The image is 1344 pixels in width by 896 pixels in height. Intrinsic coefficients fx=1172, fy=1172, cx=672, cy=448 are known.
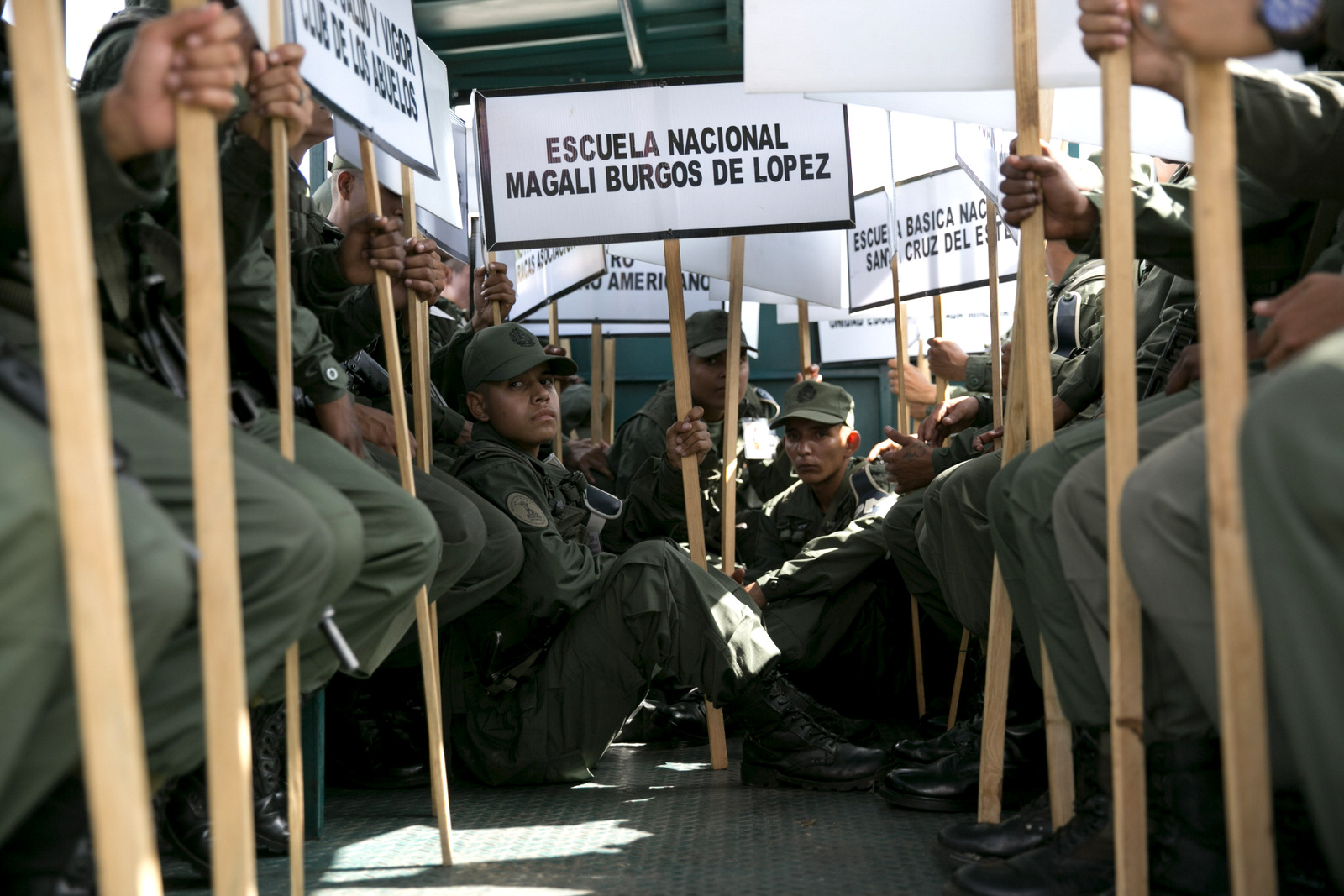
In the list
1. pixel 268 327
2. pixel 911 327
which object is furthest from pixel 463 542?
pixel 911 327

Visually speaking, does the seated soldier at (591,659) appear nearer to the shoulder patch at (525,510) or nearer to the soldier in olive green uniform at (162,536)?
the shoulder patch at (525,510)

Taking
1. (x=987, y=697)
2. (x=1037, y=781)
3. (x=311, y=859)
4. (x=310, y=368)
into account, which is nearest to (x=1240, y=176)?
(x=987, y=697)

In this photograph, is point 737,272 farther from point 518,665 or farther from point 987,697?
point 987,697

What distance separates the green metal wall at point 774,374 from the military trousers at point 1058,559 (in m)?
4.96

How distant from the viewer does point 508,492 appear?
2891mm

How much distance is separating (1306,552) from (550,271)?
344 cm

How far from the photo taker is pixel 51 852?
1158 mm

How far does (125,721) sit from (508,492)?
1.90m

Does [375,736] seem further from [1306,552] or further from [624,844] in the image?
[1306,552]

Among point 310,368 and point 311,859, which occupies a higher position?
point 310,368

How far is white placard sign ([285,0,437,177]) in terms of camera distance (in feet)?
6.27

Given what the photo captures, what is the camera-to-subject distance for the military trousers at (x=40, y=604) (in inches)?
40.0

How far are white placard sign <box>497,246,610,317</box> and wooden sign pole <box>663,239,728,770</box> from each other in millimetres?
758

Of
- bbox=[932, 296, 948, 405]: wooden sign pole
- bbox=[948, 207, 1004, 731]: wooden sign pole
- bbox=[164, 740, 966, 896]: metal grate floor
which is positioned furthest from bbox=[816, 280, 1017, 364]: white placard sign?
bbox=[164, 740, 966, 896]: metal grate floor
